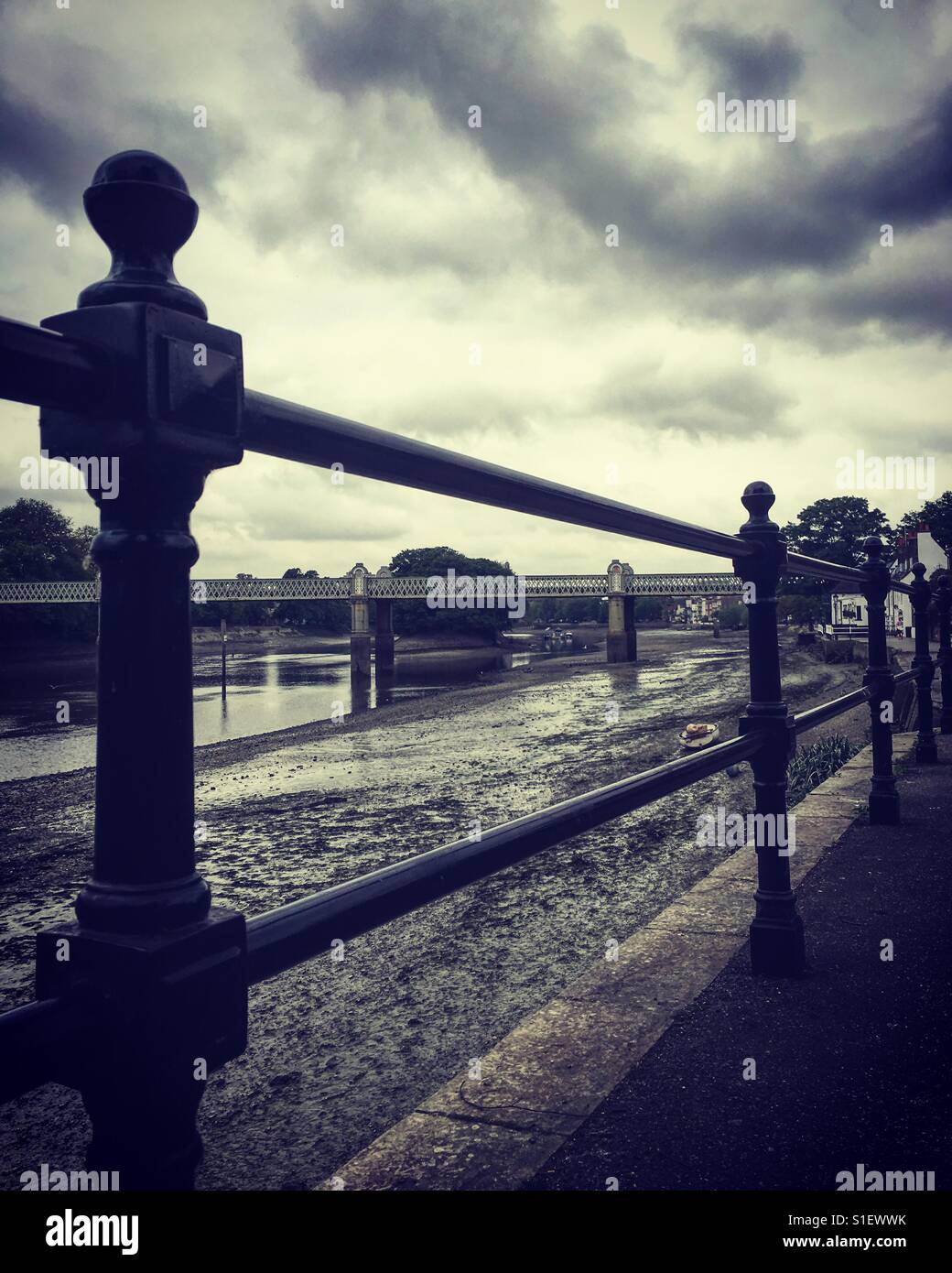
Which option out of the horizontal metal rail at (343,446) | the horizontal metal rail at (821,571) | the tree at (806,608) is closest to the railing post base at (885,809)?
the horizontal metal rail at (821,571)

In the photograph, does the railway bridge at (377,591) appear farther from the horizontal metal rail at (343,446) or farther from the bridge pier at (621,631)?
the horizontal metal rail at (343,446)

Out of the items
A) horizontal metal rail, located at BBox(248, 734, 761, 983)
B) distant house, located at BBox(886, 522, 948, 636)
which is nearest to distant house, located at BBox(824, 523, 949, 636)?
distant house, located at BBox(886, 522, 948, 636)

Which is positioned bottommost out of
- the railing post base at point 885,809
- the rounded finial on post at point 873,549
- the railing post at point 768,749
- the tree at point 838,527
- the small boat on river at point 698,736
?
the small boat on river at point 698,736

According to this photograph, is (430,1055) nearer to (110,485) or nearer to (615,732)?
(110,485)

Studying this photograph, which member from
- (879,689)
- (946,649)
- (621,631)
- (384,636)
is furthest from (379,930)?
(384,636)

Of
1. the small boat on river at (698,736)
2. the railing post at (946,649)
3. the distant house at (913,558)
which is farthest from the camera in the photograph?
the distant house at (913,558)

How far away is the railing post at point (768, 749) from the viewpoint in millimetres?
2674

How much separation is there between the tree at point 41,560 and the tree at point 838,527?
184 feet

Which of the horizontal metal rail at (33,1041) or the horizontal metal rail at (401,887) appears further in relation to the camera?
the horizontal metal rail at (401,887)

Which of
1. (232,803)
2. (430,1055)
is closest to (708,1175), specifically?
(430,1055)

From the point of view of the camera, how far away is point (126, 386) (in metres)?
0.80

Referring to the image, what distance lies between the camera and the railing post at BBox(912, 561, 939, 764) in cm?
616

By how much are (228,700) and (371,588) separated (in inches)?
1179

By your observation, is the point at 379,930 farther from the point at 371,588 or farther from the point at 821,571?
the point at 371,588
